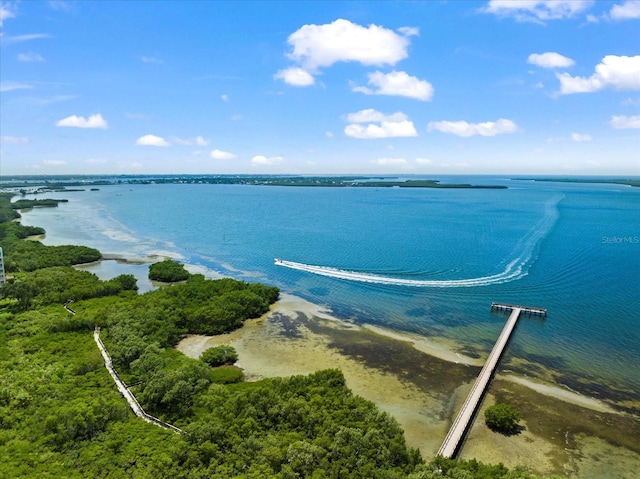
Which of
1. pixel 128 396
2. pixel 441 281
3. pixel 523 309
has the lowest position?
pixel 128 396

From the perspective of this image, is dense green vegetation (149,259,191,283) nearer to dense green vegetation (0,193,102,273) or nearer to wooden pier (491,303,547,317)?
dense green vegetation (0,193,102,273)

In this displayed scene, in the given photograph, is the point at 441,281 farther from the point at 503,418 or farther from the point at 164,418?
the point at 164,418

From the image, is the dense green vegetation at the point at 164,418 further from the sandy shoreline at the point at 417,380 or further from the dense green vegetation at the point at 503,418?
the dense green vegetation at the point at 503,418

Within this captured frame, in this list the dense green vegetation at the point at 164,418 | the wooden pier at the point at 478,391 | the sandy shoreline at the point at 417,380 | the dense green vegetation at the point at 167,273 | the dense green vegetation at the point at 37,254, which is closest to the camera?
the dense green vegetation at the point at 164,418

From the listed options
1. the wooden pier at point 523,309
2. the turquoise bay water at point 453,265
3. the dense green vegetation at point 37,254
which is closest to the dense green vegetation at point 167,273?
the turquoise bay water at point 453,265

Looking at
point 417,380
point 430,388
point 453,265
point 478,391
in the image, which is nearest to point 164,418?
point 417,380

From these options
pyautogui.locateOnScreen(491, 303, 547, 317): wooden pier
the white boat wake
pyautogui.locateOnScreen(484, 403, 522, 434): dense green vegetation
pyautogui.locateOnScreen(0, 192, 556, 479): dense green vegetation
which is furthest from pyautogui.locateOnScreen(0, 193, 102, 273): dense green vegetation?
pyautogui.locateOnScreen(484, 403, 522, 434): dense green vegetation
